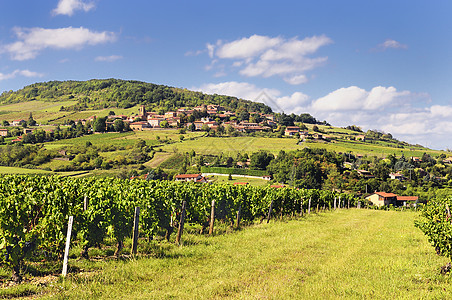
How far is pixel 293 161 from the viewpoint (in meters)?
103

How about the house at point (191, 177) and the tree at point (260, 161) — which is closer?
the house at point (191, 177)

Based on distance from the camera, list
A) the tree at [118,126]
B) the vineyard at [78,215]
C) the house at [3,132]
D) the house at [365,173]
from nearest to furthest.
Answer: the vineyard at [78,215], the house at [365,173], the house at [3,132], the tree at [118,126]

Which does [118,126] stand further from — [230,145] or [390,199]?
[390,199]

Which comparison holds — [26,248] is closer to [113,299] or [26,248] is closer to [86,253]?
[86,253]

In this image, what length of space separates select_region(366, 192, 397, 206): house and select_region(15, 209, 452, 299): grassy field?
8271 centimetres

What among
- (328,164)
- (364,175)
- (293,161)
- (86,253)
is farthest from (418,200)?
(86,253)

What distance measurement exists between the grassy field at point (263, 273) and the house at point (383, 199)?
271 ft

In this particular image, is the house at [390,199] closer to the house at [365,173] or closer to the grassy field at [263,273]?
the house at [365,173]

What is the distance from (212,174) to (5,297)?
94933 millimetres

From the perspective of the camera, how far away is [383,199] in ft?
287

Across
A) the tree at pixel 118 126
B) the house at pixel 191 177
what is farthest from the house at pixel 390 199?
the tree at pixel 118 126

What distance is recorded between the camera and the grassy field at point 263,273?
23.9 feet

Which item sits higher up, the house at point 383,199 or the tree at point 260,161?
the tree at point 260,161

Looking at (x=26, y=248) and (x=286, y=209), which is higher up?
(x=26, y=248)
